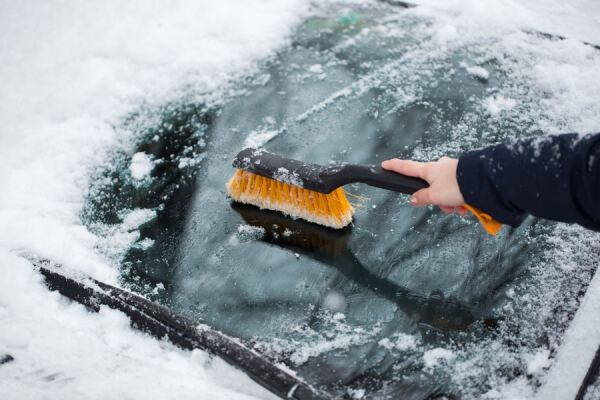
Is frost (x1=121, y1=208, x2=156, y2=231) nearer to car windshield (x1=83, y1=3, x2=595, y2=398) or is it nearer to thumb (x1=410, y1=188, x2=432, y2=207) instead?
car windshield (x1=83, y1=3, x2=595, y2=398)

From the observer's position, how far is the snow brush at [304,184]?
1.49 meters

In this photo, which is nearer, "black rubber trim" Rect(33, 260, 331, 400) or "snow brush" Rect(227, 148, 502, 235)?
"black rubber trim" Rect(33, 260, 331, 400)

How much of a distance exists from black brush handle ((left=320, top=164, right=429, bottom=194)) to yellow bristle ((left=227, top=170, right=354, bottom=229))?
0.37 ft

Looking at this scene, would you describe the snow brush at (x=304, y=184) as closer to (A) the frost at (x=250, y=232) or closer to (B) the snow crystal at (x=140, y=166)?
(A) the frost at (x=250, y=232)

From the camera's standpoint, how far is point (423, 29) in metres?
2.71

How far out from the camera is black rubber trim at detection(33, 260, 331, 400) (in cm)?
119

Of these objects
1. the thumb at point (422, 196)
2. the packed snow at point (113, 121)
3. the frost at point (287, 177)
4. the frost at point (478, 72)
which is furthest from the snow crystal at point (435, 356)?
the frost at point (478, 72)

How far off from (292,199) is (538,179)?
0.84 meters

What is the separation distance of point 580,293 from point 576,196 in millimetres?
468

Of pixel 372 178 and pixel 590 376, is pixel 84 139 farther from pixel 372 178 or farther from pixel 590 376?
pixel 590 376

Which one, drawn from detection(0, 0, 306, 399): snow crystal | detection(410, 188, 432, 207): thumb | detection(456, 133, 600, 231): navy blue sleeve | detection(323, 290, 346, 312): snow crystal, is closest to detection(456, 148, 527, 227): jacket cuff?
detection(456, 133, 600, 231): navy blue sleeve

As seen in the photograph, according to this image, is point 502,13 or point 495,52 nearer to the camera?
point 495,52

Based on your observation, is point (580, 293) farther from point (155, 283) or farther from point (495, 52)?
point (495, 52)

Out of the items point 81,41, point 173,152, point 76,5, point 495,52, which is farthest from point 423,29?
point 76,5
